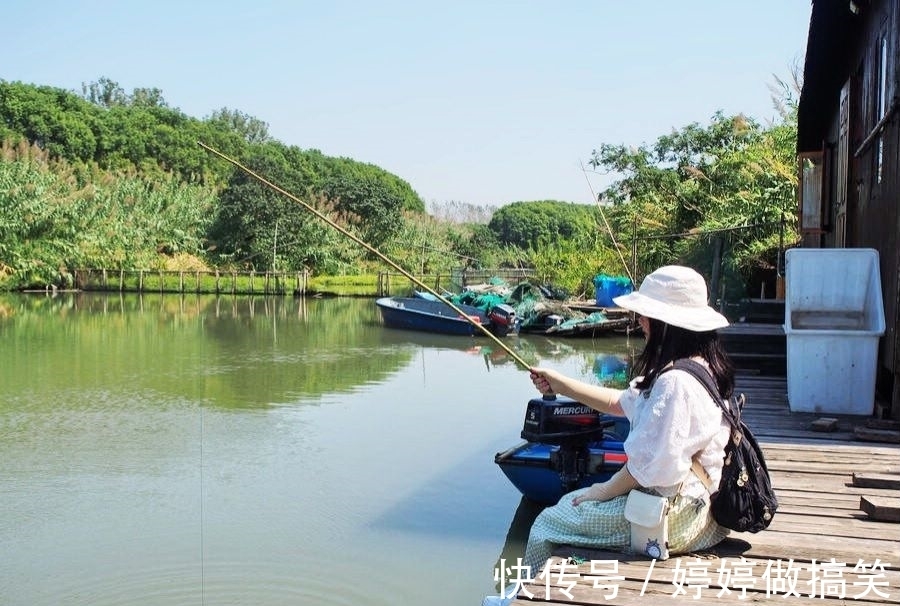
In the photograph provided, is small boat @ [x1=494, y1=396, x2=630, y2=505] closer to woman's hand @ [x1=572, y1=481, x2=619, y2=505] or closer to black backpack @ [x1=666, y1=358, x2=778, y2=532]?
woman's hand @ [x1=572, y1=481, x2=619, y2=505]

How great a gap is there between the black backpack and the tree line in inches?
451

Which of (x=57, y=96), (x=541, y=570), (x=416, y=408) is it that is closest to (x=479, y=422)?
(x=416, y=408)

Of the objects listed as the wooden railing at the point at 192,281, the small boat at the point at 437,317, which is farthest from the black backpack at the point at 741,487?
the wooden railing at the point at 192,281

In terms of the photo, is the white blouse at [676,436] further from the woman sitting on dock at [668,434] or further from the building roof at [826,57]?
the building roof at [826,57]


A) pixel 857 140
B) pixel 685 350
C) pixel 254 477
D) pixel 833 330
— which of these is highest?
pixel 857 140

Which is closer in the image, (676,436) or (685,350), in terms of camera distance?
(676,436)

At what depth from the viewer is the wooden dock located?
9.20ft

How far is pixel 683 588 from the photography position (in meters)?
2.82

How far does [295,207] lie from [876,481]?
36665 millimetres

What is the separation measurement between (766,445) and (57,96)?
59104mm

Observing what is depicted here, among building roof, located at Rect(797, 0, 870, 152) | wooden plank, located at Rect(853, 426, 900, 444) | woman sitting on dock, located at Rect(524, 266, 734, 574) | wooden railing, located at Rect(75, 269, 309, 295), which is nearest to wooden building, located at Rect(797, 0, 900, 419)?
building roof, located at Rect(797, 0, 870, 152)

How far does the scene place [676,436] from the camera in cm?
281

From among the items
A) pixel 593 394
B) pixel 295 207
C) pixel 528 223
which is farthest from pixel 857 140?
pixel 528 223

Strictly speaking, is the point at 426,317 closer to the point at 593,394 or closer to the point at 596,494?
the point at 593,394
